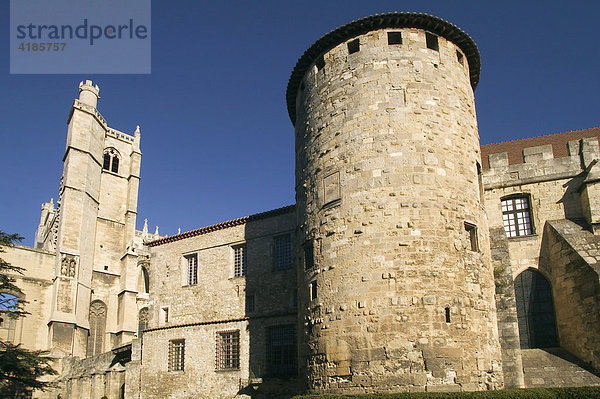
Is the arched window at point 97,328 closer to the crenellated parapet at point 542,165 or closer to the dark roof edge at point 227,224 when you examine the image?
the dark roof edge at point 227,224

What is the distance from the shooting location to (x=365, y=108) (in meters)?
14.9

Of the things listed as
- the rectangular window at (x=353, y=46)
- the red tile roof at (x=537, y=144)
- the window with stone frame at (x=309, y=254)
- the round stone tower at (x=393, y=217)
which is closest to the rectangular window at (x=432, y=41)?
the round stone tower at (x=393, y=217)

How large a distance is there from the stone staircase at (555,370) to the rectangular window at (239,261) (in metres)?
11.6

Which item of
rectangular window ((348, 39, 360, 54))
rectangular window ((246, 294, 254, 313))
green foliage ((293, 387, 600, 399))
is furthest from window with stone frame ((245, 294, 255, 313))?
rectangular window ((348, 39, 360, 54))

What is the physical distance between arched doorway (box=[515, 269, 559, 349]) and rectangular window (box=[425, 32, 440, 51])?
312 inches

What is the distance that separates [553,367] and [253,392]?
1026 centimetres

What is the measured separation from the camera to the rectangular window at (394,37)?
1577 cm

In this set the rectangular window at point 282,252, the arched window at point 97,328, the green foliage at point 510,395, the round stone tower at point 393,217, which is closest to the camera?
the green foliage at point 510,395

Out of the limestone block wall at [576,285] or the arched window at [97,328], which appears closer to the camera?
the limestone block wall at [576,285]

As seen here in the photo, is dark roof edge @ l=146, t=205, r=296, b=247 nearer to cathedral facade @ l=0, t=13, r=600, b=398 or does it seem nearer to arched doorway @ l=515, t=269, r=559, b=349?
cathedral facade @ l=0, t=13, r=600, b=398

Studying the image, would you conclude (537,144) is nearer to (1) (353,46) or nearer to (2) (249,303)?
(1) (353,46)

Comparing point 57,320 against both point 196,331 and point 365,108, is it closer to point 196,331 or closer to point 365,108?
point 196,331

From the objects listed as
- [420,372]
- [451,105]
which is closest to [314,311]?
[420,372]

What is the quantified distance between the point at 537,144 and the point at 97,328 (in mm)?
30623
